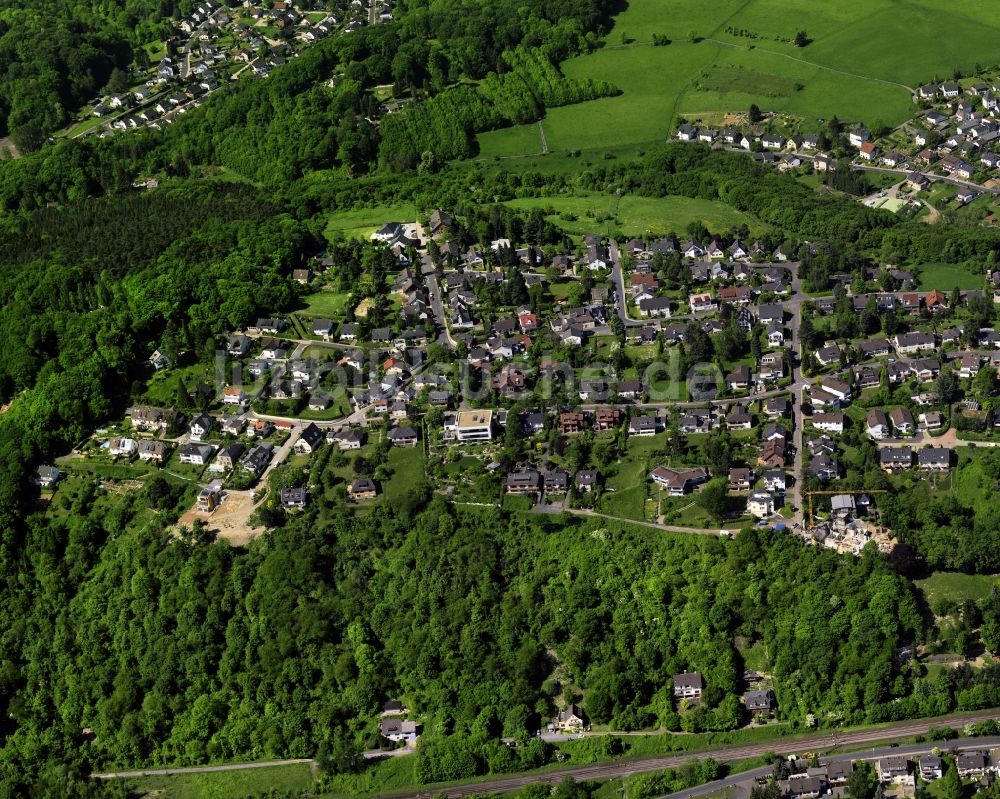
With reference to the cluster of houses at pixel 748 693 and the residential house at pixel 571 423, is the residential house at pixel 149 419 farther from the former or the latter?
the cluster of houses at pixel 748 693

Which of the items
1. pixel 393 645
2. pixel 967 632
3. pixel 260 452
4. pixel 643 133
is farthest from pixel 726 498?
pixel 643 133

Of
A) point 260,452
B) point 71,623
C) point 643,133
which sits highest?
point 643,133

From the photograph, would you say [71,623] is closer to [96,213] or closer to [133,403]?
[133,403]

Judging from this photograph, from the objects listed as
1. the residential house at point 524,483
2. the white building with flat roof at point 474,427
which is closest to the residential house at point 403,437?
the white building with flat roof at point 474,427

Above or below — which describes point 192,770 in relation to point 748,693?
below

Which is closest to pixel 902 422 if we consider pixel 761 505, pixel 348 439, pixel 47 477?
pixel 761 505

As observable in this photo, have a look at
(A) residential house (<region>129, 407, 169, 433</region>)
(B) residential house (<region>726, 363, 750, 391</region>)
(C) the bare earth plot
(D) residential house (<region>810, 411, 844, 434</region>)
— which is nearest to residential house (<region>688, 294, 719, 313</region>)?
(B) residential house (<region>726, 363, 750, 391</region>)

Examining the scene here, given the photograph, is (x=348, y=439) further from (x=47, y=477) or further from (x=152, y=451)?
(x=47, y=477)
